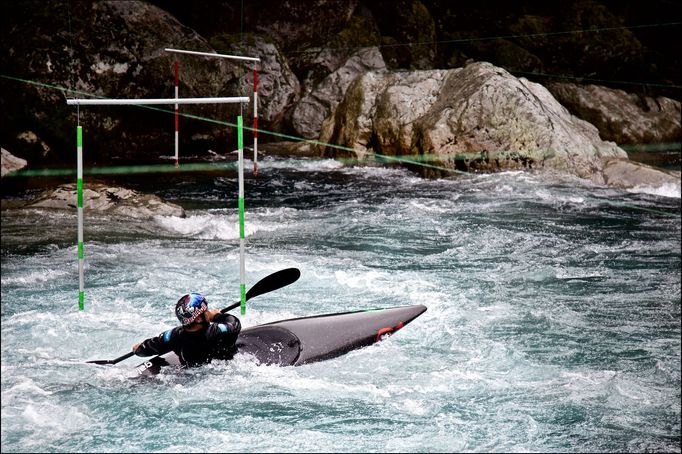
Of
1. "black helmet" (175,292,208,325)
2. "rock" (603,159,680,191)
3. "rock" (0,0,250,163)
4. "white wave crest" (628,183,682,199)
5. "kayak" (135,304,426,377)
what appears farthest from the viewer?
"rock" (0,0,250,163)

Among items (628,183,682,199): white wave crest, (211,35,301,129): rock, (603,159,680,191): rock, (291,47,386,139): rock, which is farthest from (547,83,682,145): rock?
(211,35,301,129): rock

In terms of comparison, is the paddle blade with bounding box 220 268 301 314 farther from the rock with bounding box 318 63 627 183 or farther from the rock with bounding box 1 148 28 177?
the rock with bounding box 1 148 28 177

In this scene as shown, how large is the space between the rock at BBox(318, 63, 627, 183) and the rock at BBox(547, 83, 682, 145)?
2.75 m

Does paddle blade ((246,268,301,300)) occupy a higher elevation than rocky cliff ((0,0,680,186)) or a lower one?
lower

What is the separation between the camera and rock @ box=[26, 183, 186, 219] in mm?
8984

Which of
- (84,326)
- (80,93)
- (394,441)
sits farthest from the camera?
(80,93)

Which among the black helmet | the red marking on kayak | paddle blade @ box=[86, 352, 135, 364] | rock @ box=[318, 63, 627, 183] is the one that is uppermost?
rock @ box=[318, 63, 627, 183]

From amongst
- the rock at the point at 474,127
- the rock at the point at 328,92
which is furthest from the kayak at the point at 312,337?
the rock at the point at 328,92

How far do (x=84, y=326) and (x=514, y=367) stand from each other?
115 inches

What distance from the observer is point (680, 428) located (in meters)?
4.56

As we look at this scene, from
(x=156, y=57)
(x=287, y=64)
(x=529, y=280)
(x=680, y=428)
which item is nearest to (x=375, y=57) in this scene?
(x=287, y=64)

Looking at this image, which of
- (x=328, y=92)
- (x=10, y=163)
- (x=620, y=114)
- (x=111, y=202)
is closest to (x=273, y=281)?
(x=111, y=202)

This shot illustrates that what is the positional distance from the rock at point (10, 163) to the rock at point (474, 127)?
4656mm

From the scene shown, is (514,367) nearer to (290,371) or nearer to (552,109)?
(290,371)
